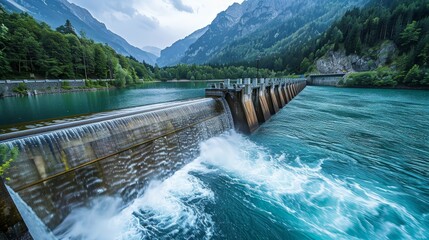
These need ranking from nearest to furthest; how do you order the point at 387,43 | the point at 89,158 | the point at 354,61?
the point at 89,158
the point at 387,43
the point at 354,61

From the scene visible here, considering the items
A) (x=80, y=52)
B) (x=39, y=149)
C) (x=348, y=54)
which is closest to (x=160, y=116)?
(x=39, y=149)

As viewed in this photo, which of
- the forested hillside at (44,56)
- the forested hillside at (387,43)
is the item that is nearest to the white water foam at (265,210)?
the forested hillside at (44,56)

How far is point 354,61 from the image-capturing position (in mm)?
88438

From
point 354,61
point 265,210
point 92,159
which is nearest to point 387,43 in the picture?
point 354,61

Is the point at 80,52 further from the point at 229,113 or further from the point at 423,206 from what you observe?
the point at 423,206

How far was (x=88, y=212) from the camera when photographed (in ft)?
19.9

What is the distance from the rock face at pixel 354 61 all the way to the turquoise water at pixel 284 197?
90.0m

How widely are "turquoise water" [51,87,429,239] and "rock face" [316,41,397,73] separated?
8996 cm

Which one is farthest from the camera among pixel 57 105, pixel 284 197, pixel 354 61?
pixel 354 61

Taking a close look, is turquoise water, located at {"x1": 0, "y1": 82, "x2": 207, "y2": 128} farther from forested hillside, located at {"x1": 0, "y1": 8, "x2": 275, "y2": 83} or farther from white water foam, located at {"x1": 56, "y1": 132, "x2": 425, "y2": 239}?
forested hillside, located at {"x1": 0, "y1": 8, "x2": 275, "y2": 83}

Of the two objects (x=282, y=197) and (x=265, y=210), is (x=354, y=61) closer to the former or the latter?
(x=282, y=197)

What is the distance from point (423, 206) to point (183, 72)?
14760cm

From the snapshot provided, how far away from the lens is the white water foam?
591cm

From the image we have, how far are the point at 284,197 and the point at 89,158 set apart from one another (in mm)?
7818
